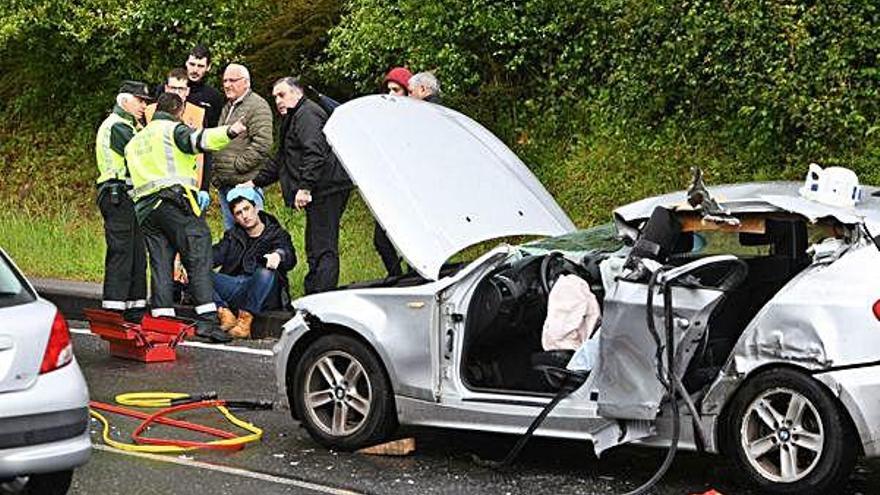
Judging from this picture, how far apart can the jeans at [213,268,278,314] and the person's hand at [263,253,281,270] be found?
Result: 0.11ft

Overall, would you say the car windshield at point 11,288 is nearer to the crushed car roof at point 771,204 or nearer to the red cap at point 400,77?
→ the crushed car roof at point 771,204

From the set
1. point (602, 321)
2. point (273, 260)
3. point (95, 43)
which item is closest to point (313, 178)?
point (273, 260)

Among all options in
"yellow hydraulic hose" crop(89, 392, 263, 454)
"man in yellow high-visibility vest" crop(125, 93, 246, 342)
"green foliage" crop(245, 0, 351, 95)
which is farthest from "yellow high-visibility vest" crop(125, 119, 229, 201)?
"green foliage" crop(245, 0, 351, 95)

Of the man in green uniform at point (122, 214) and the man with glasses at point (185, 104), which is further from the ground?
the man with glasses at point (185, 104)

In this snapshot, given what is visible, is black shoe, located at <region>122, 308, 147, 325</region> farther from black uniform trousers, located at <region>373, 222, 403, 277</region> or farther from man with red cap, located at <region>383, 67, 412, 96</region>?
man with red cap, located at <region>383, 67, 412, 96</region>

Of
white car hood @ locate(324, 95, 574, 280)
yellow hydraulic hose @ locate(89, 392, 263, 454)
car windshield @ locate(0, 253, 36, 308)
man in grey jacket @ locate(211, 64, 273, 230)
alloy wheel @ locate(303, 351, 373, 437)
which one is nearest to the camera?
car windshield @ locate(0, 253, 36, 308)

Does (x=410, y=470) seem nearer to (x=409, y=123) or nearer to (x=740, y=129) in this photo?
(x=409, y=123)

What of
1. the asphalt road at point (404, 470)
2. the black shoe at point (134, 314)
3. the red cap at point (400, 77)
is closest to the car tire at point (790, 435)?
the asphalt road at point (404, 470)

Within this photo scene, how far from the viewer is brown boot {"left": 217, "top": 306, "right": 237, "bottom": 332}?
1247 centimetres

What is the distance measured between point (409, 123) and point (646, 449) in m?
2.01

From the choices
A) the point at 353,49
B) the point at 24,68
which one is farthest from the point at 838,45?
the point at 24,68

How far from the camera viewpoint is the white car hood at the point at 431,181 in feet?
26.4

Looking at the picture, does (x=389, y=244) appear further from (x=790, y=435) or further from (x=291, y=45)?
(x=291, y=45)

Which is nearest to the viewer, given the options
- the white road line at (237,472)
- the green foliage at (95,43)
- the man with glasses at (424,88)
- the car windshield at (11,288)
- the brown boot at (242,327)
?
the car windshield at (11,288)
